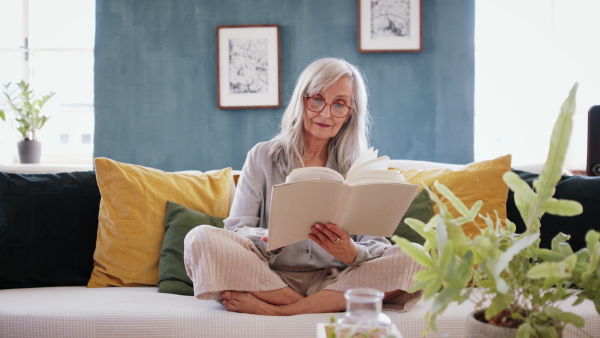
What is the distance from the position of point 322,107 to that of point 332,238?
61 centimetres

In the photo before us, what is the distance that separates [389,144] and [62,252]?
84.5 inches

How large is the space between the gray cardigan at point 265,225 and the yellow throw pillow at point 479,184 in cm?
36

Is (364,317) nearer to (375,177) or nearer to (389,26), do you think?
(375,177)

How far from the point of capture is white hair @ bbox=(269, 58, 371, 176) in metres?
2.07

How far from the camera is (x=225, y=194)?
231cm

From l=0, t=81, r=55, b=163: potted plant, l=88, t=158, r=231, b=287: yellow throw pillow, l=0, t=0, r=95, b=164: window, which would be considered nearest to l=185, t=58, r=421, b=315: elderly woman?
l=88, t=158, r=231, b=287: yellow throw pillow

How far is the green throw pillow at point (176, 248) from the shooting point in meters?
2.01

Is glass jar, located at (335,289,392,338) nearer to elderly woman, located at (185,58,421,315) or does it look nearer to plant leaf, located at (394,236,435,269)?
plant leaf, located at (394,236,435,269)

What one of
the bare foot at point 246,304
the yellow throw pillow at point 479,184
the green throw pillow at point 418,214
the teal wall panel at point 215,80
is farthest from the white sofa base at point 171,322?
the teal wall panel at point 215,80

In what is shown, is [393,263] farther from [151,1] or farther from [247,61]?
[151,1]

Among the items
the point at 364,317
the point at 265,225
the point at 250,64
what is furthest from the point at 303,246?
the point at 250,64

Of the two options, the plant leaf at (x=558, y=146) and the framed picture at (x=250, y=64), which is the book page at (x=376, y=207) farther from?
the framed picture at (x=250, y=64)

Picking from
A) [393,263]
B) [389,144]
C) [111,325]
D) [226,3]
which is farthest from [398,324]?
[226,3]

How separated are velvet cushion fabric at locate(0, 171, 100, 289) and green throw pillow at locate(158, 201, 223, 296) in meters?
0.31
